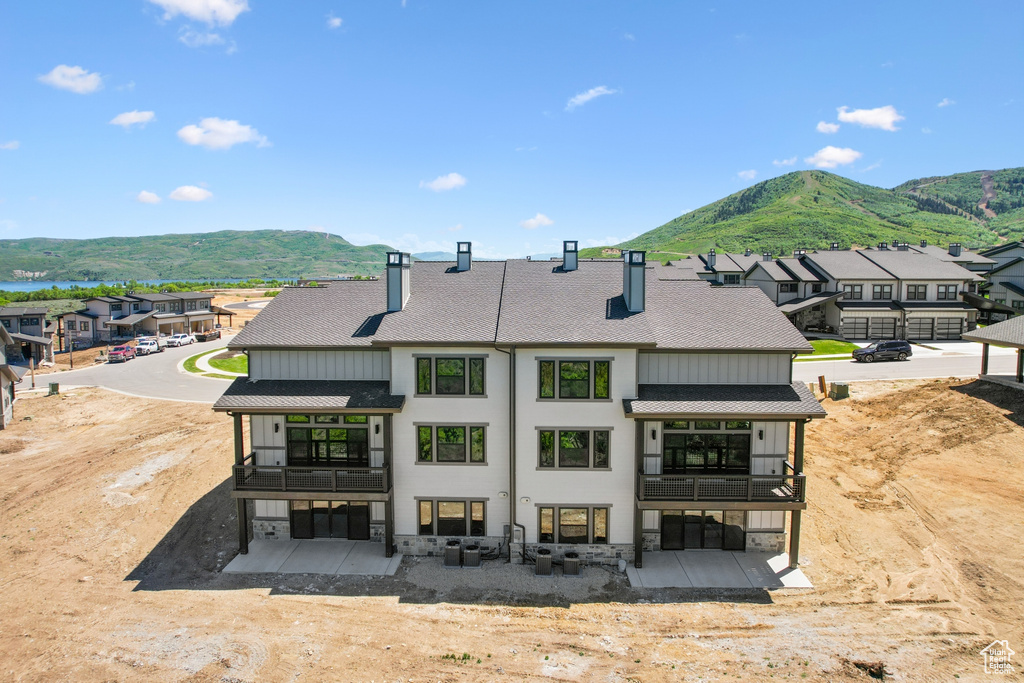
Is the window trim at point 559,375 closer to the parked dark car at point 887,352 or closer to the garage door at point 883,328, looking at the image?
the parked dark car at point 887,352

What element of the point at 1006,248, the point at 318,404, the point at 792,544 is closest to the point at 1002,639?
the point at 792,544

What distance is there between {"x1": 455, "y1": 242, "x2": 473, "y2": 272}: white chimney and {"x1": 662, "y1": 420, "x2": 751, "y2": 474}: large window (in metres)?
10.3

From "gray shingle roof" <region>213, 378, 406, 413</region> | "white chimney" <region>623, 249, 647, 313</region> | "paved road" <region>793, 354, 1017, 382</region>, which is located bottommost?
"paved road" <region>793, 354, 1017, 382</region>

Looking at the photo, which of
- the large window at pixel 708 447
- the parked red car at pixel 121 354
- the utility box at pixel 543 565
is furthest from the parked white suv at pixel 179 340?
the large window at pixel 708 447

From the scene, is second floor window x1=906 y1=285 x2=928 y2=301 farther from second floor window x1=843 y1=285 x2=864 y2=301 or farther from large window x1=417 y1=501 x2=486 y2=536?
large window x1=417 y1=501 x2=486 y2=536

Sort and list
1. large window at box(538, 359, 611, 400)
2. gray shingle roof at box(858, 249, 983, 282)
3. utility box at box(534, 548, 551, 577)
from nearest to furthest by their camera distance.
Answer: utility box at box(534, 548, 551, 577)
large window at box(538, 359, 611, 400)
gray shingle roof at box(858, 249, 983, 282)

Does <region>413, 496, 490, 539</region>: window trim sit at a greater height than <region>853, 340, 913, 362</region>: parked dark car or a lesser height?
lesser

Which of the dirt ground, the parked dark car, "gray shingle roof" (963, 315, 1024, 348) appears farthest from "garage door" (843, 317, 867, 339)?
the dirt ground

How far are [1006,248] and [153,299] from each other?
11171 centimetres

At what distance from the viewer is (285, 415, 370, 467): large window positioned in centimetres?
1959

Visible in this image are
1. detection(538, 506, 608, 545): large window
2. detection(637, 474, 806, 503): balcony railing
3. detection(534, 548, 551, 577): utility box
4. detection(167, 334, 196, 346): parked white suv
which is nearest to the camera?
detection(637, 474, 806, 503): balcony railing

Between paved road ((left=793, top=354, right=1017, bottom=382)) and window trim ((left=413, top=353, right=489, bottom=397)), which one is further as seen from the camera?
paved road ((left=793, top=354, right=1017, bottom=382))

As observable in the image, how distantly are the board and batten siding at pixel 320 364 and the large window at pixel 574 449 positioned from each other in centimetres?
594

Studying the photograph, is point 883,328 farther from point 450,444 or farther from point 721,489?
point 450,444
